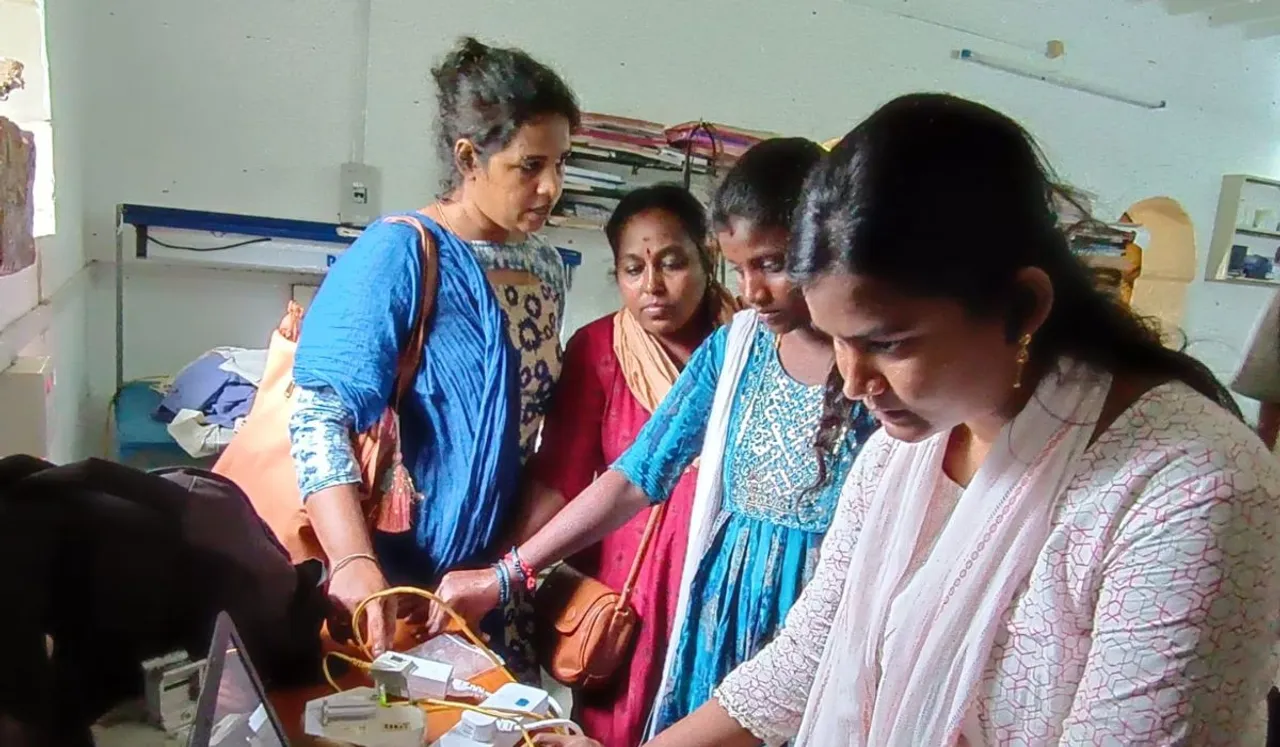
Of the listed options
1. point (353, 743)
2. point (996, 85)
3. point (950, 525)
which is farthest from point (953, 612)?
point (996, 85)

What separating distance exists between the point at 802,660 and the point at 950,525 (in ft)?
0.78

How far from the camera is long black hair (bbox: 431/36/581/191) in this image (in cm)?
125

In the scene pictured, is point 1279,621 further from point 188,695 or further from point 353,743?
point 188,695

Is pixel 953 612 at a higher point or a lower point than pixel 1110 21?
lower

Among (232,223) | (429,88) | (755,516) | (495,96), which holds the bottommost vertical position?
(755,516)

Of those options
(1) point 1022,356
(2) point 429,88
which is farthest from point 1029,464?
(2) point 429,88

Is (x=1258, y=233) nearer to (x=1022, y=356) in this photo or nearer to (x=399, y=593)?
(x=1022, y=356)

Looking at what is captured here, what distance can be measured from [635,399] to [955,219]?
2.74ft

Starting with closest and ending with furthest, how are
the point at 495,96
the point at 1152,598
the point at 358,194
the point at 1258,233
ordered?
1. the point at 1152,598
2. the point at 495,96
3. the point at 358,194
4. the point at 1258,233

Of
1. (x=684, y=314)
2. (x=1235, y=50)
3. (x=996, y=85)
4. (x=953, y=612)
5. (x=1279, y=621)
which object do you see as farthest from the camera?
(x=1235, y=50)

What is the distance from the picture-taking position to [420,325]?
1.19 metres

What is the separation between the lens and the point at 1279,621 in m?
0.62

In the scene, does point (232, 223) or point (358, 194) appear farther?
point (358, 194)

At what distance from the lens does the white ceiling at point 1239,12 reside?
416 centimetres
